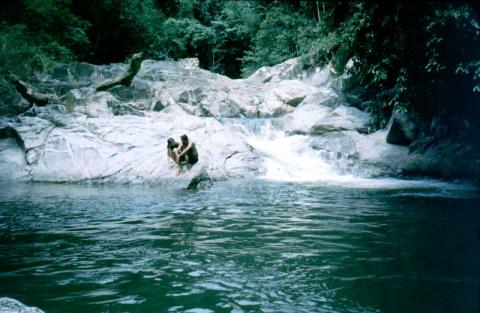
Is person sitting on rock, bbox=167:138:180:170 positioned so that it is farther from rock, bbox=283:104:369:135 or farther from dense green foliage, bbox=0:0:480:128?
rock, bbox=283:104:369:135

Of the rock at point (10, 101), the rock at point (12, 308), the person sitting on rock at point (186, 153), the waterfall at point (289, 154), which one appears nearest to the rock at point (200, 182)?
the person sitting on rock at point (186, 153)

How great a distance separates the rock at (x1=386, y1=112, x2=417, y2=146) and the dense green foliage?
591 millimetres

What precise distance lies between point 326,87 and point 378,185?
13.0 metres

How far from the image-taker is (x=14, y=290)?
385 centimetres

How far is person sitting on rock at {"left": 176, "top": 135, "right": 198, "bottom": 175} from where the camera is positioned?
13.4 meters

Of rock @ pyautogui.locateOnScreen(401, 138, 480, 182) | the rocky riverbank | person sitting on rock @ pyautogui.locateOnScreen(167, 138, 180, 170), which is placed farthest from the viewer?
the rocky riverbank

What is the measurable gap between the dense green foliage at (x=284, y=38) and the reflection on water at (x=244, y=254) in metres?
4.05

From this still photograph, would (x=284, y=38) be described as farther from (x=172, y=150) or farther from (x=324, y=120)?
(x=172, y=150)

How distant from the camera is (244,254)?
5027 millimetres

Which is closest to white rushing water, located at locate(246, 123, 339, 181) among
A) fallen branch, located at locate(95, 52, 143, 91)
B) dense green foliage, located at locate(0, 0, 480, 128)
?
dense green foliage, located at locate(0, 0, 480, 128)

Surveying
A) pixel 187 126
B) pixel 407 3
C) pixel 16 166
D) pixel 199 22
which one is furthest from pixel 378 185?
pixel 199 22

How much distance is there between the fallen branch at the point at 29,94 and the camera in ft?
61.4

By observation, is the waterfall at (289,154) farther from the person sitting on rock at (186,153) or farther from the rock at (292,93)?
the rock at (292,93)

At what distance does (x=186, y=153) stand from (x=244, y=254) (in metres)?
8.83
